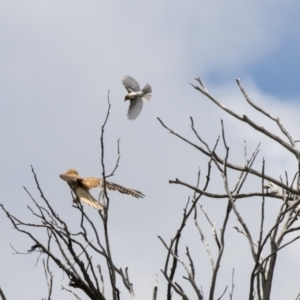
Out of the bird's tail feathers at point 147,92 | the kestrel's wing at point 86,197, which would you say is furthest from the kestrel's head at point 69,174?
the bird's tail feathers at point 147,92

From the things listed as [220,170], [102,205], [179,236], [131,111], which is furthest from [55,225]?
[131,111]

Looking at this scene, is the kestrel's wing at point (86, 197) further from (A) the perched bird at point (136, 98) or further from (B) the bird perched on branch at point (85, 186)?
(A) the perched bird at point (136, 98)

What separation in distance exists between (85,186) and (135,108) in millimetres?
2832

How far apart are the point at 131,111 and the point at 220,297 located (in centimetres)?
389

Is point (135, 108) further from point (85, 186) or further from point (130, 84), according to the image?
point (85, 186)

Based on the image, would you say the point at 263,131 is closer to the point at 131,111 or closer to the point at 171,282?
the point at 171,282

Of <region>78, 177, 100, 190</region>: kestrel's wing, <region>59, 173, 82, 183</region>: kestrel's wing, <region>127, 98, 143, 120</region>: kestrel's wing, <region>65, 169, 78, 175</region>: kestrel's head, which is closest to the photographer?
<region>78, 177, 100, 190</region>: kestrel's wing

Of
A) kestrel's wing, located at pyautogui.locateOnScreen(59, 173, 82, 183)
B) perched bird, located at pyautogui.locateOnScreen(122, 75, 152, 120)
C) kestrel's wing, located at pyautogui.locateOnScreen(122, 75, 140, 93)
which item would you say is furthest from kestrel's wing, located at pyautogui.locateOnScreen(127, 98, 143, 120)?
kestrel's wing, located at pyautogui.locateOnScreen(59, 173, 82, 183)

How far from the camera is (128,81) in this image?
7637 mm

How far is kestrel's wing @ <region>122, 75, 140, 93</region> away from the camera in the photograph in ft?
24.9

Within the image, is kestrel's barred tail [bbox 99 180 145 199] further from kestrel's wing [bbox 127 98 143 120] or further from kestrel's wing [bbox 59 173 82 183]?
kestrel's wing [bbox 127 98 143 120]

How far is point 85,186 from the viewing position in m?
4.61

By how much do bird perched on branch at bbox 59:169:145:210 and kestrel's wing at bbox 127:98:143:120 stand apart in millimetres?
2453

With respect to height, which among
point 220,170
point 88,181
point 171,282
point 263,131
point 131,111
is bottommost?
point 171,282
